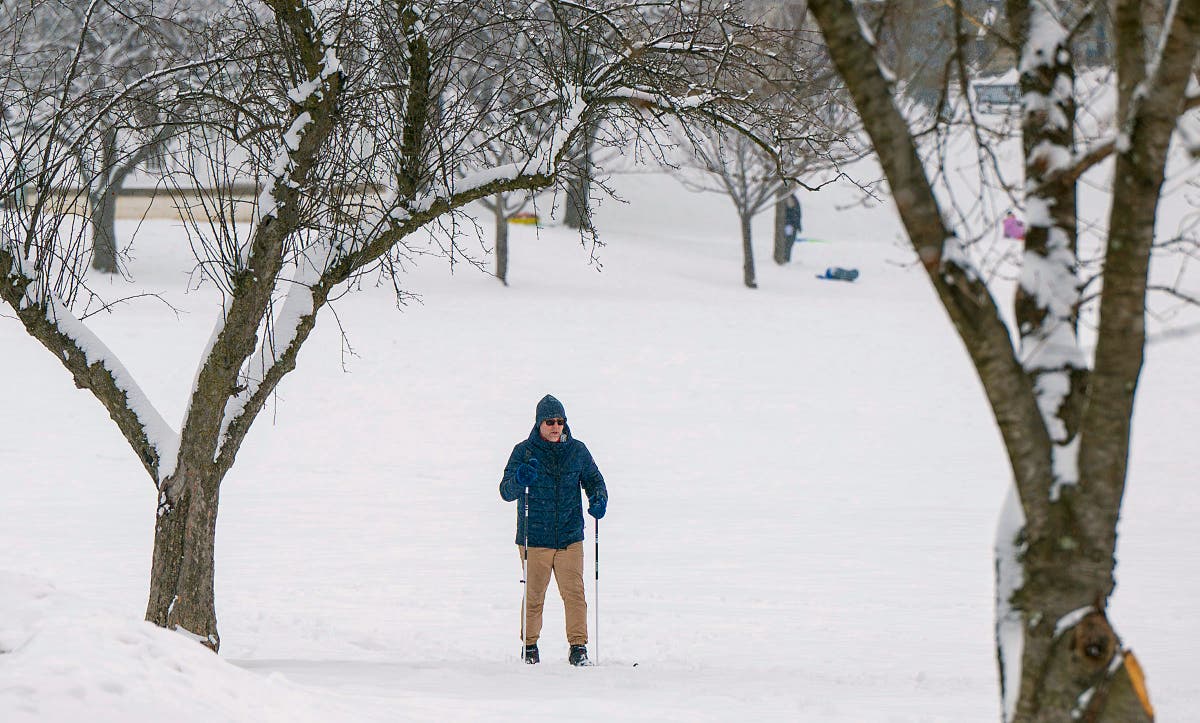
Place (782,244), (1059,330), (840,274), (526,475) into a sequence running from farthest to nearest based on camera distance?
(782,244), (840,274), (526,475), (1059,330)

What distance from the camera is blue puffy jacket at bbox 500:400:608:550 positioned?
799 centimetres

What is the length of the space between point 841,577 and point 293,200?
6261 mm

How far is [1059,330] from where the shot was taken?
12.0 feet

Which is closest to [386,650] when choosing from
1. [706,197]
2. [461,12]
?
[461,12]

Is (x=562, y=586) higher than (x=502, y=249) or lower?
lower

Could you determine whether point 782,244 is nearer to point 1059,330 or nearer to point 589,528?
point 589,528

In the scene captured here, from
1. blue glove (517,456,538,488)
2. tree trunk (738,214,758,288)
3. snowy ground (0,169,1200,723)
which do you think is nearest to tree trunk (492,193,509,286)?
snowy ground (0,169,1200,723)

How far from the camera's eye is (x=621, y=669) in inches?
301

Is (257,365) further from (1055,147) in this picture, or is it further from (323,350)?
(323,350)

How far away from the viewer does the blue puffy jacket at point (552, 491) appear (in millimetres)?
7992

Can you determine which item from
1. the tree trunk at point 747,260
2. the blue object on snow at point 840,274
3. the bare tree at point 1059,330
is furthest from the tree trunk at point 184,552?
the blue object on snow at point 840,274

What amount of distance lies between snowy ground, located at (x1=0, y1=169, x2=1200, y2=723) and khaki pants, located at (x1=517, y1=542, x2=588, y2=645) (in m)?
0.28

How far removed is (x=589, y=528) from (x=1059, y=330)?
9.60 metres

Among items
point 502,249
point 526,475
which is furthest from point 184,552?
point 502,249
